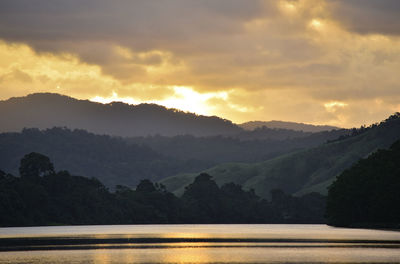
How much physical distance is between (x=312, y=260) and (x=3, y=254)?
44019mm

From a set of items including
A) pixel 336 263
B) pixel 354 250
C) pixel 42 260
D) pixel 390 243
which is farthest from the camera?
pixel 390 243

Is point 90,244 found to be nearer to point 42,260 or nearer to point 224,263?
point 42,260

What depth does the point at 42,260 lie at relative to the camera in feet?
333

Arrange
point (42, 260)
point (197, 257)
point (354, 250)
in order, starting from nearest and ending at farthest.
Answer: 1. point (42, 260)
2. point (197, 257)
3. point (354, 250)

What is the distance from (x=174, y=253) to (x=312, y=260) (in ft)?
87.6

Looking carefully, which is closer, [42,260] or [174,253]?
[42,260]

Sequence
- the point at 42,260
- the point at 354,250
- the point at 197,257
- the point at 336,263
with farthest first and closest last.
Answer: the point at 354,250
the point at 197,257
the point at 42,260
the point at 336,263

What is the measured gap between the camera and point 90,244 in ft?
470

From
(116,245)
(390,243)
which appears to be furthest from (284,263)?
(116,245)

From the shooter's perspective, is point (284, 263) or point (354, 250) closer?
point (284, 263)

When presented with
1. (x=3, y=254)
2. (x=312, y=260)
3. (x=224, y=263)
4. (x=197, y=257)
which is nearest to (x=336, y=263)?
(x=312, y=260)

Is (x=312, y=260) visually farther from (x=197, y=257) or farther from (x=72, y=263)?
(x=72, y=263)

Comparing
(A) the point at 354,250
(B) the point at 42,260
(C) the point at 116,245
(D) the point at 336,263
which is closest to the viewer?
(D) the point at 336,263

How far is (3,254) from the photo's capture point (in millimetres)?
113250
